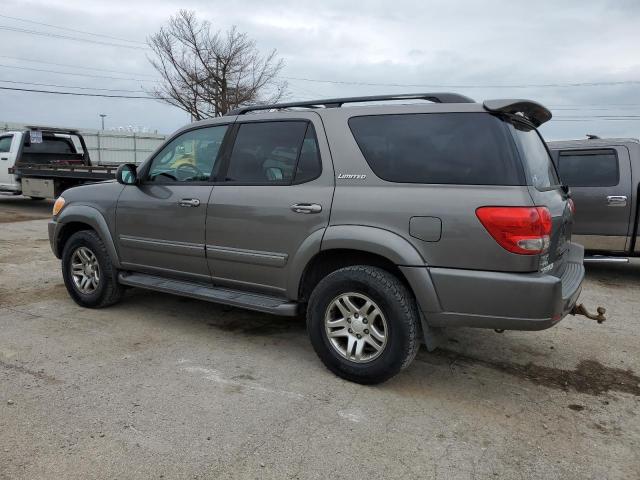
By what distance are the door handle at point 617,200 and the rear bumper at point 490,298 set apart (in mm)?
4120

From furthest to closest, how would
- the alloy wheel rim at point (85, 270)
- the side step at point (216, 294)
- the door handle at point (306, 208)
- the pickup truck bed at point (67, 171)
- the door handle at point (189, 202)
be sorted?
the pickup truck bed at point (67, 171), the alloy wheel rim at point (85, 270), the door handle at point (189, 202), the side step at point (216, 294), the door handle at point (306, 208)

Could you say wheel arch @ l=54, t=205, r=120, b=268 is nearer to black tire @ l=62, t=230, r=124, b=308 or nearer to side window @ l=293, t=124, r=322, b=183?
black tire @ l=62, t=230, r=124, b=308

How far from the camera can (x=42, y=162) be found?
14547 millimetres

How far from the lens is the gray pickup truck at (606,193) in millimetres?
6746

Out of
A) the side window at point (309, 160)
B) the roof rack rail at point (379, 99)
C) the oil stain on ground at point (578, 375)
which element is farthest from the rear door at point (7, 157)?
the oil stain on ground at point (578, 375)

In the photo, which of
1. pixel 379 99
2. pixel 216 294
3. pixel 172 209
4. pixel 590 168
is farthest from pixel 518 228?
pixel 590 168

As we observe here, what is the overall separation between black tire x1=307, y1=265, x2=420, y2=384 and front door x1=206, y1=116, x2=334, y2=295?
0.32m

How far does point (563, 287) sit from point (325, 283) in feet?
5.01

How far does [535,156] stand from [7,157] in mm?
14722

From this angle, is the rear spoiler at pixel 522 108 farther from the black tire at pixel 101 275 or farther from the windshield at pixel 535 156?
the black tire at pixel 101 275

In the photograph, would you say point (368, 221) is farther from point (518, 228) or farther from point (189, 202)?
point (189, 202)

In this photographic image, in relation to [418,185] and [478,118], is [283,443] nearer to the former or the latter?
[418,185]

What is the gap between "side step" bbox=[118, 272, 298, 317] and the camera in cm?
389

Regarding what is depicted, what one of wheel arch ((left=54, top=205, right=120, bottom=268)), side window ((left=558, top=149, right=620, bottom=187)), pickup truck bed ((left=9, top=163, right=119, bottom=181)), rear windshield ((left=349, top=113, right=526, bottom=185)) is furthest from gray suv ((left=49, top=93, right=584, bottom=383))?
pickup truck bed ((left=9, top=163, right=119, bottom=181))
